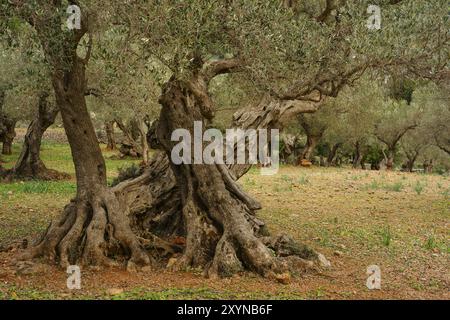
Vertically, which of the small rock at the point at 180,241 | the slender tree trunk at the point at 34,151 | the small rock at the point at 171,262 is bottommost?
the small rock at the point at 171,262

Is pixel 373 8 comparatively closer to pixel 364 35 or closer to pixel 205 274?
pixel 364 35

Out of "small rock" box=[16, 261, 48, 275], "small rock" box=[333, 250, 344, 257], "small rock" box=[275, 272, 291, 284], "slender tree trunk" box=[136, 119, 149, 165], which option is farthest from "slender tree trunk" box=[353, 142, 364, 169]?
"small rock" box=[16, 261, 48, 275]

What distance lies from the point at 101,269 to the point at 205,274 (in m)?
1.76

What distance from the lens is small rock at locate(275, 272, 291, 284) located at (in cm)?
840

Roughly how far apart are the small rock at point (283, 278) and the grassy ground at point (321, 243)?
0.31 feet

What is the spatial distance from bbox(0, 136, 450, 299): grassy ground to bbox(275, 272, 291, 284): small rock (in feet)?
0.31

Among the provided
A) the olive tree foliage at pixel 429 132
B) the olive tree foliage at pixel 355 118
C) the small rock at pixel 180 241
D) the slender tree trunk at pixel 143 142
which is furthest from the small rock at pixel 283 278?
the olive tree foliage at pixel 355 118

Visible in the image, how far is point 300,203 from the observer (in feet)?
57.0

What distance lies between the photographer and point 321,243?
37.4 ft

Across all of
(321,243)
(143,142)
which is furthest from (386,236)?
(143,142)

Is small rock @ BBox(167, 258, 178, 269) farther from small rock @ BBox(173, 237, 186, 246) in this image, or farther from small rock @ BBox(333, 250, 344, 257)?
small rock @ BBox(333, 250, 344, 257)

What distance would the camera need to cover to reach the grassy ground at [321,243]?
795cm

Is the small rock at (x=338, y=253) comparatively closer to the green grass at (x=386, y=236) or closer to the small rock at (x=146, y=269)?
the green grass at (x=386, y=236)

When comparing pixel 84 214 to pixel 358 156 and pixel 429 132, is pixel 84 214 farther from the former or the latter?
pixel 358 156
